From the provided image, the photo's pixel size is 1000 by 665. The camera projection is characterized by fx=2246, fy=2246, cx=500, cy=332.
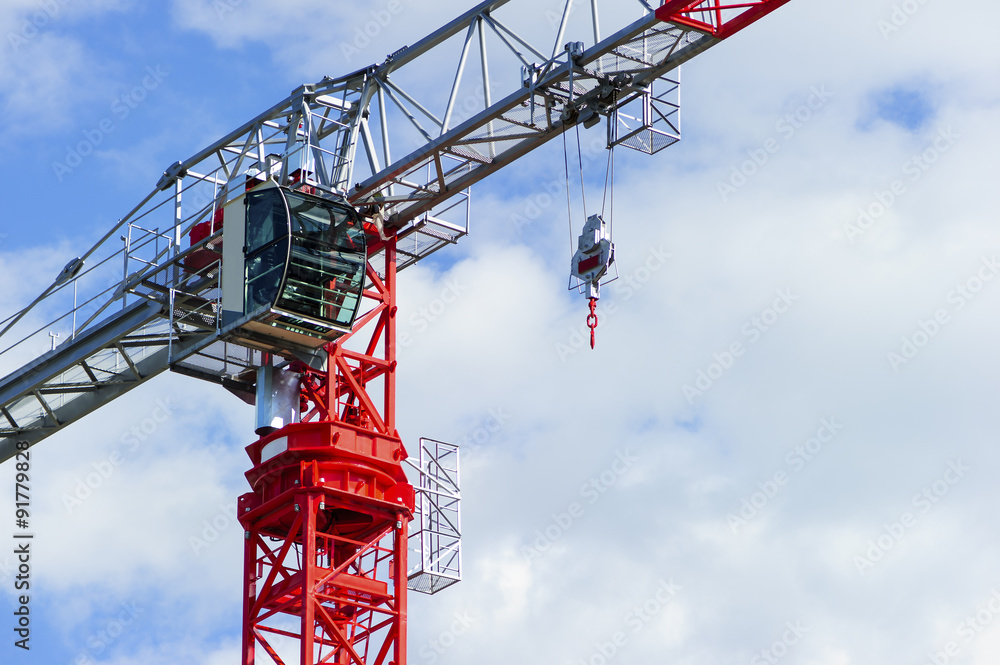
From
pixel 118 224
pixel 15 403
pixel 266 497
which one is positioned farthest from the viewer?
pixel 15 403

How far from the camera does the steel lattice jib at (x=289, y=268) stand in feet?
130

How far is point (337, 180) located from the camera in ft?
136

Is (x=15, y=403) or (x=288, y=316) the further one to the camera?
(x=15, y=403)

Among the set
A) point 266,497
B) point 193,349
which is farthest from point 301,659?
point 193,349

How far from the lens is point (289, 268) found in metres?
39.4

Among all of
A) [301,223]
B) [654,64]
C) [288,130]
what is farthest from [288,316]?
[654,64]

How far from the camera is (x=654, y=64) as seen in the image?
3747cm

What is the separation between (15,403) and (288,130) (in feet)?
30.9

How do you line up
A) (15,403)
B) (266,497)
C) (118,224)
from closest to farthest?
(266,497)
(118,224)
(15,403)

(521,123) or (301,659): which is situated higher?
(521,123)

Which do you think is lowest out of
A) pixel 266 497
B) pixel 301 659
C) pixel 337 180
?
pixel 301 659

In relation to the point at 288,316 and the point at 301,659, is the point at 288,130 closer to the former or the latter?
the point at 288,316

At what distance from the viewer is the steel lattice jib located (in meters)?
39.5

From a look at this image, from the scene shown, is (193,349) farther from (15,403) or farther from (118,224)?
(15,403)
